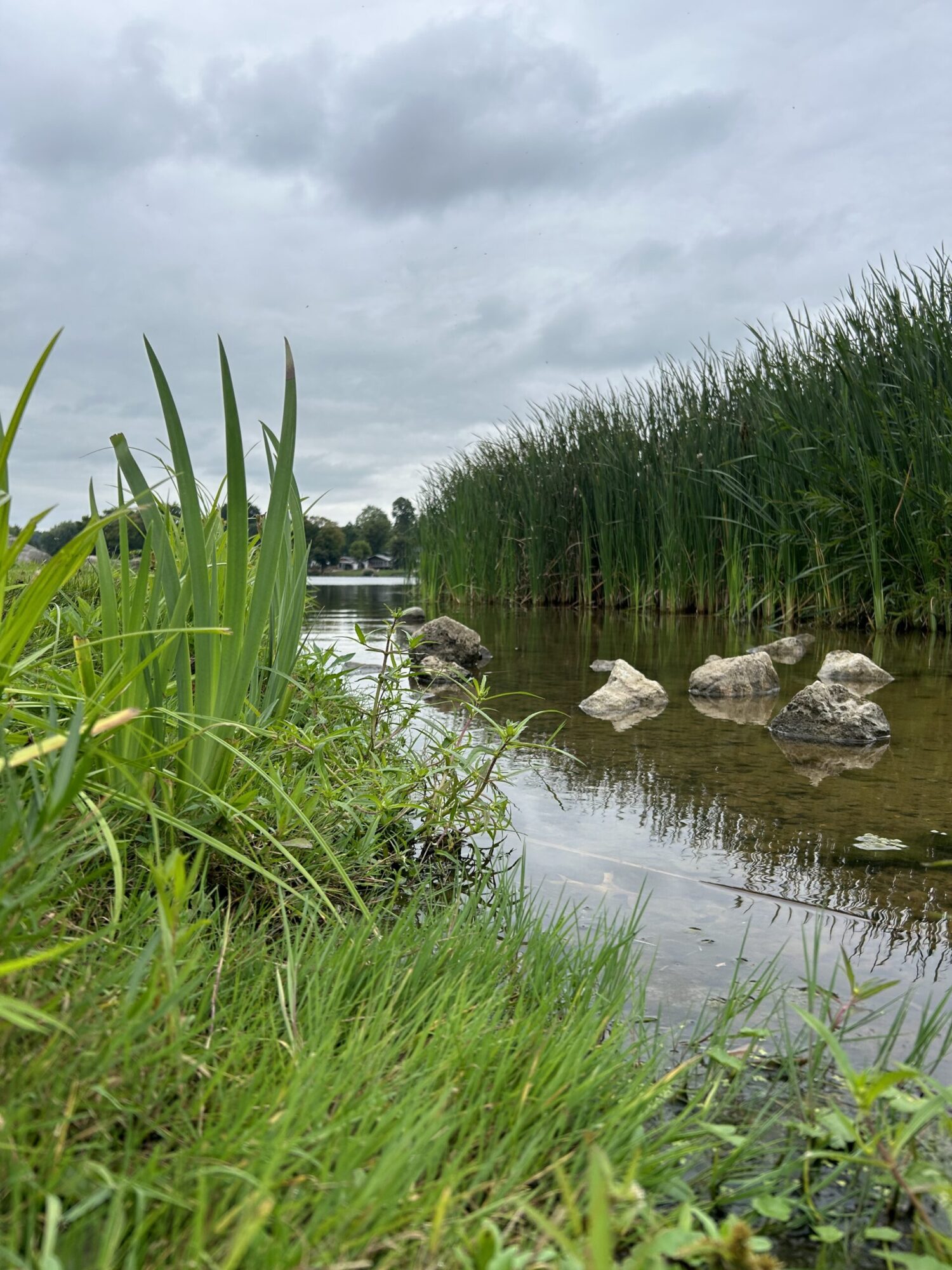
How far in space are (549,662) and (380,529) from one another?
5348 cm

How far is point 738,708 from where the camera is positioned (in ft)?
15.4

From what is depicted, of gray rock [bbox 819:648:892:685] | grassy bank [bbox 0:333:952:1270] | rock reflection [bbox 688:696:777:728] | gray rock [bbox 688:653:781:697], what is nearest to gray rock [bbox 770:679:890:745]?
rock reflection [bbox 688:696:777:728]

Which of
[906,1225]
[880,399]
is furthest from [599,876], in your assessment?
[880,399]

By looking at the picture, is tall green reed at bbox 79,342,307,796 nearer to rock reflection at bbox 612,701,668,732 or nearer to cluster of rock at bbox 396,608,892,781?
cluster of rock at bbox 396,608,892,781

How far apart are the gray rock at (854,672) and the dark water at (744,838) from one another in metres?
0.19

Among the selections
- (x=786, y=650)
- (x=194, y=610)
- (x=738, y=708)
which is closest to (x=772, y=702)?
(x=738, y=708)

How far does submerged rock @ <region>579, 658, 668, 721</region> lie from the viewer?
4555mm

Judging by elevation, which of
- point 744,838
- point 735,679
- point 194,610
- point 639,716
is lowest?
point 744,838

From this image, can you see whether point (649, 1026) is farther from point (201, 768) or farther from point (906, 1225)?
point (201, 768)

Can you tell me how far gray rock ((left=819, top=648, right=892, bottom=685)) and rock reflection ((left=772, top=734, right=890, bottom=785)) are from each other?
5.30 feet

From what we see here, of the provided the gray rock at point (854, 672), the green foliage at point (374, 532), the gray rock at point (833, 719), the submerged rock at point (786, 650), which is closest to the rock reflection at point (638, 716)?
the gray rock at point (833, 719)

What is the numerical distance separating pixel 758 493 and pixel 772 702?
17.6ft

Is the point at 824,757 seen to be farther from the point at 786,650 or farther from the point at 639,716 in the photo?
the point at 786,650

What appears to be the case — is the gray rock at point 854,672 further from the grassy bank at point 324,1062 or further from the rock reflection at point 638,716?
the grassy bank at point 324,1062
